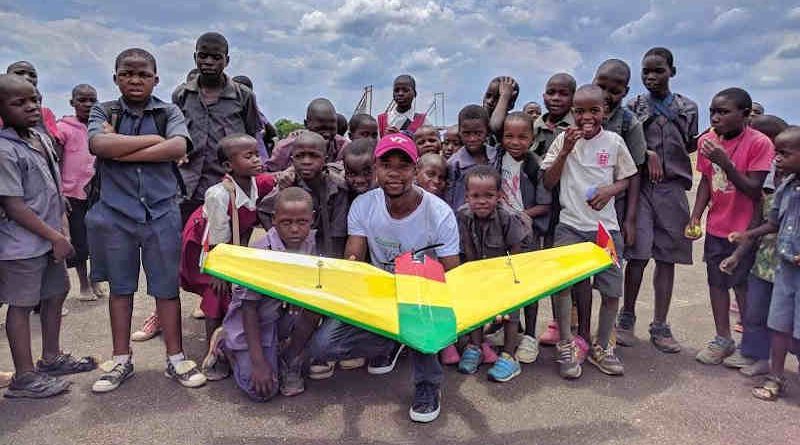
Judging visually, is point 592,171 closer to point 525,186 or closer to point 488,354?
point 525,186

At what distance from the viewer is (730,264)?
4059 mm

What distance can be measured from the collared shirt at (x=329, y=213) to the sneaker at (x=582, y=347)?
2.12m

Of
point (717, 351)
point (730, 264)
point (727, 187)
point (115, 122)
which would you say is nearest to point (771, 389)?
point (717, 351)

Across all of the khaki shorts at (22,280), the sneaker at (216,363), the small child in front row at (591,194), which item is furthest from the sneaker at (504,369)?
the khaki shorts at (22,280)

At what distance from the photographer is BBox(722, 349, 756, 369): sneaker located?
13.6 feet

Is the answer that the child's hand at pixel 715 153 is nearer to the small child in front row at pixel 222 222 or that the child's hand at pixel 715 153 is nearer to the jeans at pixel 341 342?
the jeans at pixel 341 342

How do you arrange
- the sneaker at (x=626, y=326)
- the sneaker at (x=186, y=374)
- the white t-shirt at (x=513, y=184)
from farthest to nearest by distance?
the sneaker at (x=626, y=326), the white t-shirt at (x=513, y=184), the sneaker at (x=186, y=374)

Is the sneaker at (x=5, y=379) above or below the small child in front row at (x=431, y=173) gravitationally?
below

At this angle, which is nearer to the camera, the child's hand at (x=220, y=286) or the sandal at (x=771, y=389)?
the sandal at (x=771, y=389)

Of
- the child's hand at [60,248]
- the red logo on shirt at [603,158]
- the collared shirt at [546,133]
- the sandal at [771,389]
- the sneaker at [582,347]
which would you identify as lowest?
the sandal at [771,389]

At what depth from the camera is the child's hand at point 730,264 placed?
404 cm

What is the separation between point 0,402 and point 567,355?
407 centimetres

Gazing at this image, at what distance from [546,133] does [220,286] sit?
3.07 metres

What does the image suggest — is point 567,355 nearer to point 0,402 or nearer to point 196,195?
point 196,195
